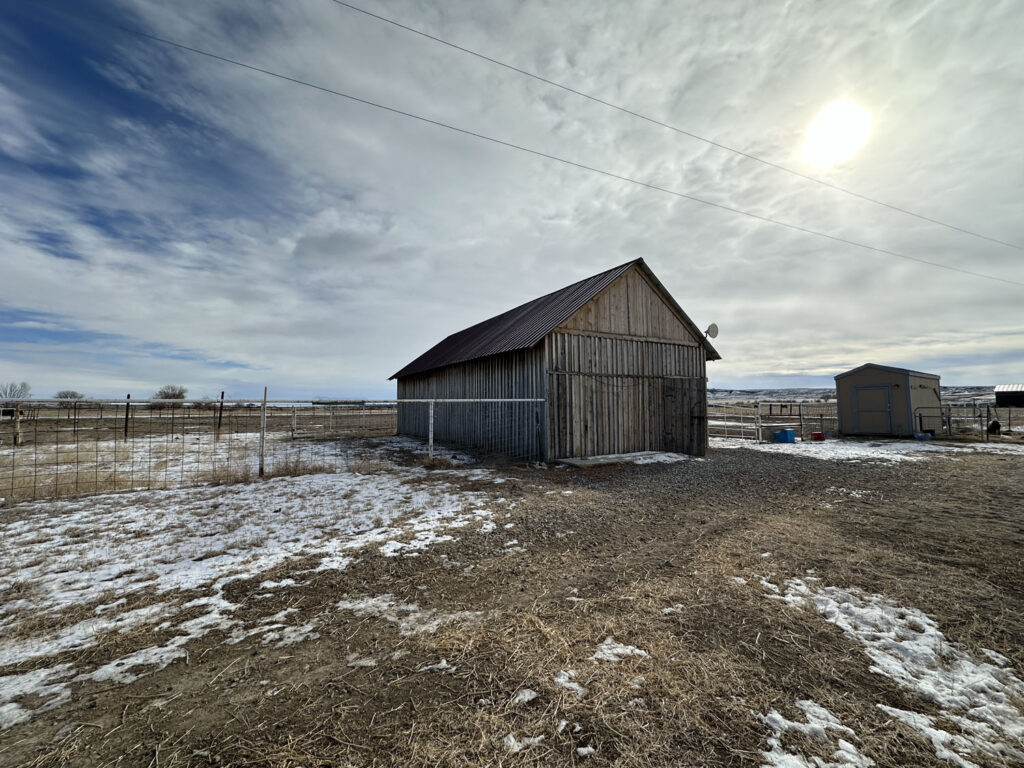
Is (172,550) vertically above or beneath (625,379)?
beneath

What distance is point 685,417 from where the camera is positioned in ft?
→ 47.2

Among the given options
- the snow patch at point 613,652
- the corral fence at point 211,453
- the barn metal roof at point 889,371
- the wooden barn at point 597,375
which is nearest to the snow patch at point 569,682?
the snow patch at point 613,652

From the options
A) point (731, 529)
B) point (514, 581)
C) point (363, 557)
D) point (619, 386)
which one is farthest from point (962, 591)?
point (619, 386)

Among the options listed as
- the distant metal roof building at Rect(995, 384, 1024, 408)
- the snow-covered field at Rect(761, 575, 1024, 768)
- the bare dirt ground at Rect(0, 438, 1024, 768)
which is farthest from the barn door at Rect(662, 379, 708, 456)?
the distant metal roof building at Rect(995, 384, 1024, 408)

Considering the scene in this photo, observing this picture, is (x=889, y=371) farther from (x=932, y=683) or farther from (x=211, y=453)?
(x=211, y=453)

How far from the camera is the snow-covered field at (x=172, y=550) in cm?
324

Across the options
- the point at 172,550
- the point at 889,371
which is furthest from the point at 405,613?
the point at 889,371

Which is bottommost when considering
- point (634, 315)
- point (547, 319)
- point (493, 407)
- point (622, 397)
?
point (493, 407)

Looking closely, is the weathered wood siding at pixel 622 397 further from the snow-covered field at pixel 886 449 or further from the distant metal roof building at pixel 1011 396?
the distant metal roof building at pixel 1011 396

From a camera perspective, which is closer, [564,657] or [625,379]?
[564,657]

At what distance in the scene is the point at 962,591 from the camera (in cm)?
407

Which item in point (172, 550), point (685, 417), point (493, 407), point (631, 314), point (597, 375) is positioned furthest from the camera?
point (493, 407)

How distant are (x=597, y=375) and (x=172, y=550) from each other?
432 inches

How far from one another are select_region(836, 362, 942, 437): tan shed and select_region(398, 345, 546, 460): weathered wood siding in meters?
18.8
